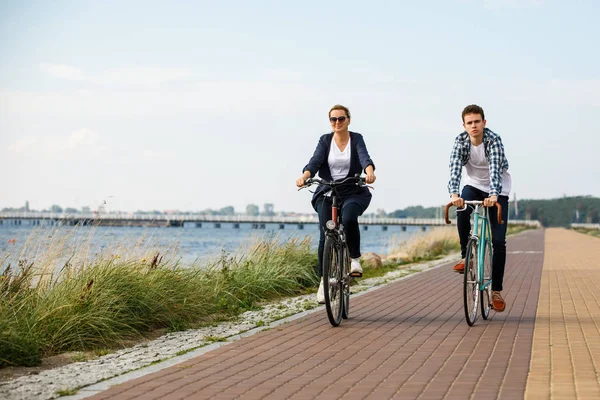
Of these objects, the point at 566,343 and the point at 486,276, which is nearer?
the point at 566,343

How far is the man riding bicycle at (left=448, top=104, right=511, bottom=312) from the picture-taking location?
340 inches

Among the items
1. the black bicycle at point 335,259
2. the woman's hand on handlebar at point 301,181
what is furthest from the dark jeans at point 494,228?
the woman's hand on handlebar at point 301,181

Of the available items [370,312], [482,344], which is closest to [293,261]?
[370,312]

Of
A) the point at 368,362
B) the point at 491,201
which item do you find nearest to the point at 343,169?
the point at 491,201

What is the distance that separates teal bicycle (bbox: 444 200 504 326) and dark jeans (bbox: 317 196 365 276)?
95 cm

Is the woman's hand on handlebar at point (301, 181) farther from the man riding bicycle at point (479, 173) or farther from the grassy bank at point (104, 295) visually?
the grassy bank at point (104, 295)

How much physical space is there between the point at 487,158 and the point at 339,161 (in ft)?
4.95

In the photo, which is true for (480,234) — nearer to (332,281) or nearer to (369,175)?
(369,175)

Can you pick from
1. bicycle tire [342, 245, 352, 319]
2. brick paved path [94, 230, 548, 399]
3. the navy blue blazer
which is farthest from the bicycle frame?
bicycle tire [342, 245, 352, 319]

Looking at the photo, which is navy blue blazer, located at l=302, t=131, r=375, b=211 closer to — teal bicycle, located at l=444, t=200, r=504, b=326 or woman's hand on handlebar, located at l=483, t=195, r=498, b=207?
teal bicycle, located at l=444, t=200, r=504, b=326

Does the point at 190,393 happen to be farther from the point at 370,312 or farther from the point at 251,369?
the point at 370,312

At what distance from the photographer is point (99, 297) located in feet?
26.1

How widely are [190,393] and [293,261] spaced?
27.9ft

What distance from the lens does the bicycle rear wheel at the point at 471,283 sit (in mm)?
8320
